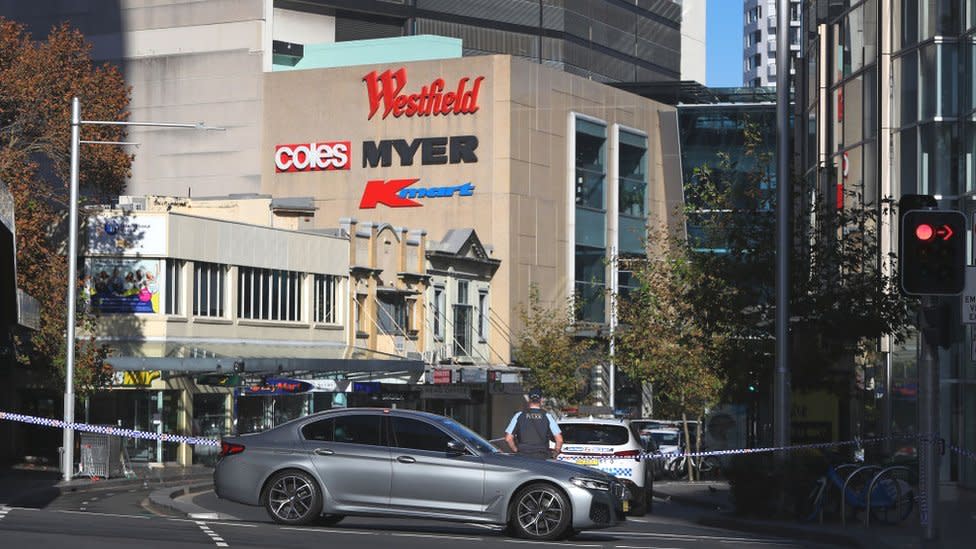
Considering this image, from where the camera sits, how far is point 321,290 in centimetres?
6131

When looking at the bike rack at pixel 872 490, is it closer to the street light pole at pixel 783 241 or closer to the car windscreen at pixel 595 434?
the street light pole at pixel 783 241

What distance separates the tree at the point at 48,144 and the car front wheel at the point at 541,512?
2684 cm

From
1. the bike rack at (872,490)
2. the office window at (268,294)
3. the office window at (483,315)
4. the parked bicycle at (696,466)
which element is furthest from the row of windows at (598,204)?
the bike rack at (872,490)

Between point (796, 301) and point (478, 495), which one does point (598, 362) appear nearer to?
point (796, 301)

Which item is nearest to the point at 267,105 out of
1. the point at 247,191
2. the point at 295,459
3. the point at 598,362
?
the point at 247,191

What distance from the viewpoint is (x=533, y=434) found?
2364 centimetres

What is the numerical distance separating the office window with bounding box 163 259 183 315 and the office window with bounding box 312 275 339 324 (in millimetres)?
7444

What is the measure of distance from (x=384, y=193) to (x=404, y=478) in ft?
187

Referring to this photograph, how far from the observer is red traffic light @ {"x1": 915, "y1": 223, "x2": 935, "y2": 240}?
17.7 meters

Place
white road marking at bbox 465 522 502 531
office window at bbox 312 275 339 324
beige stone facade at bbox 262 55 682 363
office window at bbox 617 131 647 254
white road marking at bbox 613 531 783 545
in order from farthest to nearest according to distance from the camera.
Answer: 1. office window at bbox 617 131 647 254
2. beige stone facade at bbox 262 55 682 363
3. office window at bbox 312 275 339 324
4. white road marking at bbox 613 531 783 545
5. white road marking at bbox 465 522 502 531

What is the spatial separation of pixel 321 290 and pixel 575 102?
22.5 m

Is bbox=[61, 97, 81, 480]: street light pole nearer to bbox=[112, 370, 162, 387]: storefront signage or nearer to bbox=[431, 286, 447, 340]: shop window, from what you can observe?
bbox=[112, 370, 162, 387]: storefront signage

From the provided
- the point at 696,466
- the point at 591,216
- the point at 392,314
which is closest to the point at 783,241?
the point at 696,466

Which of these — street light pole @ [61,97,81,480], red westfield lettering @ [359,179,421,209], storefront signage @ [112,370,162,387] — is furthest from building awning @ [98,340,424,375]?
red westfield lettering @ [359,179,421,209]
